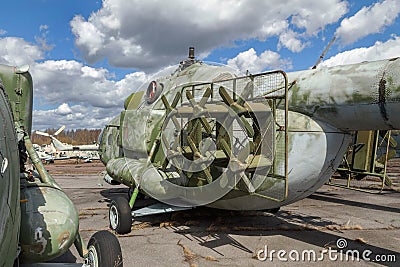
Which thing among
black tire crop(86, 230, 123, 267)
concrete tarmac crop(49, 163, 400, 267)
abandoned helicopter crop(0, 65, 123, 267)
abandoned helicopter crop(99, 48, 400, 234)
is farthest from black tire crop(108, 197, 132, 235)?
black tire crop(86, 230, 123, 267)

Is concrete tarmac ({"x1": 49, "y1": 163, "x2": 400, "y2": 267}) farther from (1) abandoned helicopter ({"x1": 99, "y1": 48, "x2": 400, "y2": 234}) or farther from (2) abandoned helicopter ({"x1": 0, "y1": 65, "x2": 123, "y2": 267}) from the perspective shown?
(2) abandoned helicopter ({"x1": 0, "y1": 65, "x2": 123, "y2": 267})

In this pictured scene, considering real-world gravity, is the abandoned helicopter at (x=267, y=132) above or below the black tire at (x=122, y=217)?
above

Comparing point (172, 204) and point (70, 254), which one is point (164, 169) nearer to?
point (172, 204)

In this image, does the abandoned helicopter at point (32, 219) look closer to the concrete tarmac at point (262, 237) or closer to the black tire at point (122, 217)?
the concrete tarmac at point (262, 237)

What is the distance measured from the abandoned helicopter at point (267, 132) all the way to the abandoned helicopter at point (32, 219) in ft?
7.14

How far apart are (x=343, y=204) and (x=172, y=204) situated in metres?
5.00

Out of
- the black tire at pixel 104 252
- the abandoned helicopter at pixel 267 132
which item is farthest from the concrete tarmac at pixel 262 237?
the black tire at pixel 104 252

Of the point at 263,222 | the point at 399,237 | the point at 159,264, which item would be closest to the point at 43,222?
the point at 159,264

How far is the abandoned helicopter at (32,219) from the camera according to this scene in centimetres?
211

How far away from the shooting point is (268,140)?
4.75m

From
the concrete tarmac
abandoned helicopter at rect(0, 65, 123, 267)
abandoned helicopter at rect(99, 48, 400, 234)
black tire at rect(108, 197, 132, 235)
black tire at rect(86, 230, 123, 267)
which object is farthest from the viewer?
black tire at rect(108, 197, 132, 235)

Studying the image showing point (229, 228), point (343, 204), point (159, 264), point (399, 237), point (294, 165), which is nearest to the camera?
point (159, 264)

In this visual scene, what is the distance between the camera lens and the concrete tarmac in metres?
4.75

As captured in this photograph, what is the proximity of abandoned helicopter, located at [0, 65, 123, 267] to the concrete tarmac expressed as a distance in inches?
59.3
